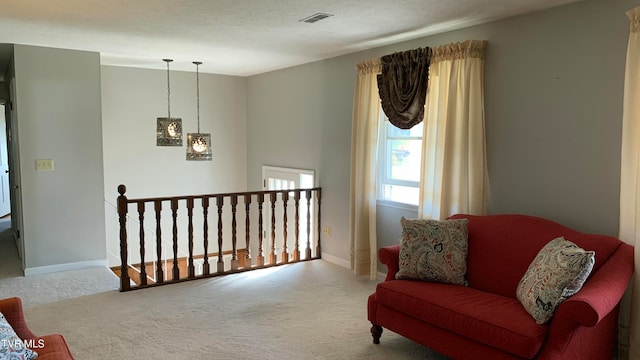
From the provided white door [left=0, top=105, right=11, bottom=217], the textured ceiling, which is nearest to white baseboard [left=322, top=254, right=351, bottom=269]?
the textured ceiling

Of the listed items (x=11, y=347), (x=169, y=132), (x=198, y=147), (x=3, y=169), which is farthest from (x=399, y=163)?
(x=3, y=169)

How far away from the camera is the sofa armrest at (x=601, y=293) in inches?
83.8

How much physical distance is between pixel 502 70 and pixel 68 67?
13.9ft

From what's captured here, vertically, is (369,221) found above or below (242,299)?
above

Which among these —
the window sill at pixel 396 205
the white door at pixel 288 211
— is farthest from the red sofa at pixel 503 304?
the white door at pixel 288 211

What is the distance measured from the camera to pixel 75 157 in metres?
4.89

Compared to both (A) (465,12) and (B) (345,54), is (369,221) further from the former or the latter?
(A) (465,12)

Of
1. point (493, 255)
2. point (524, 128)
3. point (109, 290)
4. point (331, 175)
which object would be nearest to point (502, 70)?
point (524, 128)

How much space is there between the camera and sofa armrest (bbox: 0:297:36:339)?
2.14 meters

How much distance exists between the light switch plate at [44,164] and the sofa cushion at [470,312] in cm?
372

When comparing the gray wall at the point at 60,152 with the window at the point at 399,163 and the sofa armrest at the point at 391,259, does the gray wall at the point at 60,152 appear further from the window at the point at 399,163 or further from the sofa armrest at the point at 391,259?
the sofa armrest at the point at 391,259

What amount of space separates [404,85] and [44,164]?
3.72 metres

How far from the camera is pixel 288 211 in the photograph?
6.13 m

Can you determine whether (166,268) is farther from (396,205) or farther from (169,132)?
(396,205)
